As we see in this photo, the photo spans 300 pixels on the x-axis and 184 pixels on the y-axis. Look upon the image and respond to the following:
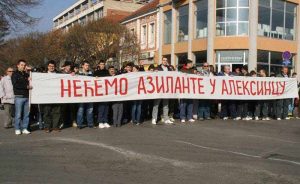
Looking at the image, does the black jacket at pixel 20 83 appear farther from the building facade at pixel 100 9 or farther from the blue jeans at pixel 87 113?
the building facade at pixel 100 9

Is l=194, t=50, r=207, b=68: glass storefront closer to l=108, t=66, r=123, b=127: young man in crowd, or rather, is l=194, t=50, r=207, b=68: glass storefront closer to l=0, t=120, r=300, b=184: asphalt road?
l=0, t=120, r=300, b=184: asphalt road

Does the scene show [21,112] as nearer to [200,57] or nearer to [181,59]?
[200,57]

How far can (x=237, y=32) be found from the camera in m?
33.8

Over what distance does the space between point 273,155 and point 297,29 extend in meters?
30.6

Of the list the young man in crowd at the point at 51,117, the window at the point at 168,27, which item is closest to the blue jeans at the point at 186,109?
the young man in crowd at the point at 51,117

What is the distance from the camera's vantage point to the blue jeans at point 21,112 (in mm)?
11688

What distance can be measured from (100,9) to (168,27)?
4562 cm

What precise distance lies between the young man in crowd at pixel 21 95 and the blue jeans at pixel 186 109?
207 inches

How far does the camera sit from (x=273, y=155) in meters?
9.34

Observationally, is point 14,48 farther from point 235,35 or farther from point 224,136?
point 224,136

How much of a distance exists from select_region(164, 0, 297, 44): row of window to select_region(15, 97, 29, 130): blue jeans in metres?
24.4

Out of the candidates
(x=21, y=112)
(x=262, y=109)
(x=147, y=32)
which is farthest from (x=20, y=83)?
(x=147, y=32)

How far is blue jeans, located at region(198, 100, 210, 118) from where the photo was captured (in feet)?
51.0

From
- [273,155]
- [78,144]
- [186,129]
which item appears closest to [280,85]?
[186,129]
